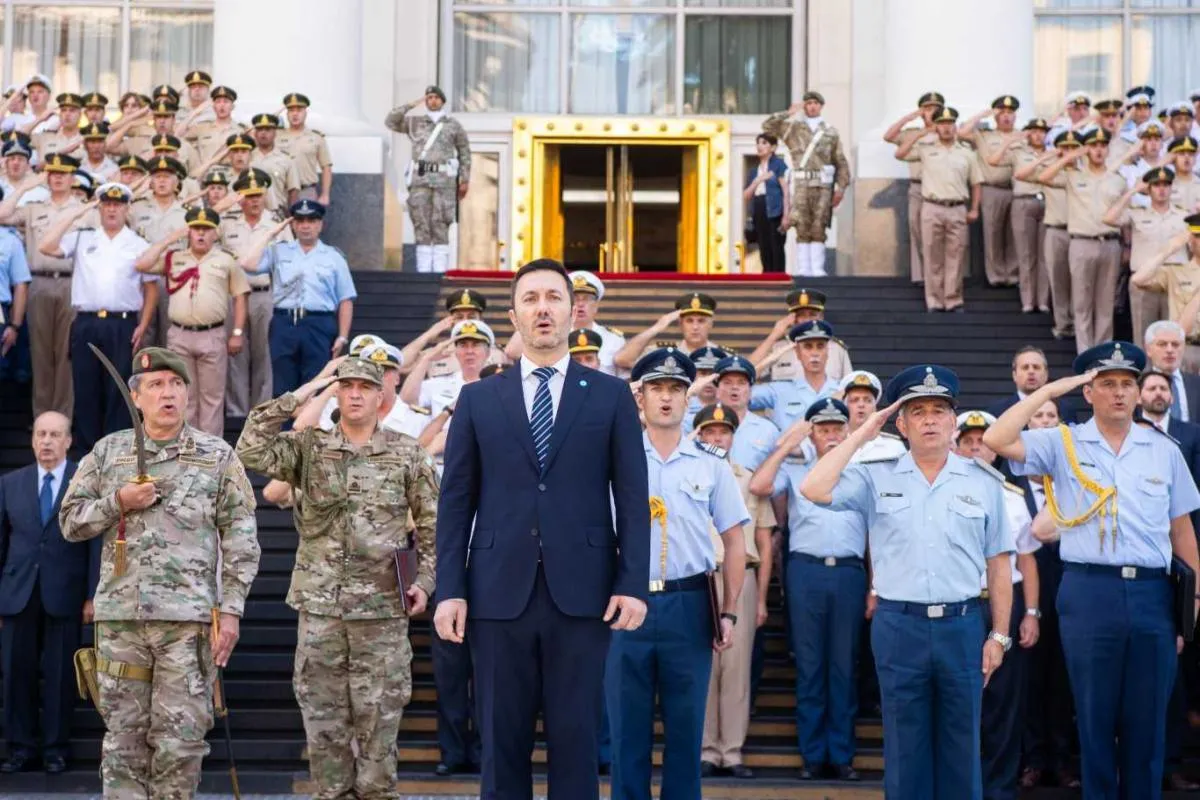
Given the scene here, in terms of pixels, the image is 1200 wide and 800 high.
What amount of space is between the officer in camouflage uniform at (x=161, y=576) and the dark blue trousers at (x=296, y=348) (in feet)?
17.3

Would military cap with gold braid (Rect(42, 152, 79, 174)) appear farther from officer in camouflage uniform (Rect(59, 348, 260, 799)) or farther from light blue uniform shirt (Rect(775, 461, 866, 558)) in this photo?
light blue uniform shirt (Rect(775, 461, 866, 558))

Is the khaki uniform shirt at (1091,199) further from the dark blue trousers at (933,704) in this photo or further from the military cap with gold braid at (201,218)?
the dark blue trousers at (933,704)

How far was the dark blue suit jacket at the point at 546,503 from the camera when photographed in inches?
236

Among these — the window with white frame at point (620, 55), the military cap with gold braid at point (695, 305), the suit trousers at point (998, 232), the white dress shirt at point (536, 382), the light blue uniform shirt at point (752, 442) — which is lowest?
the light blue uniform shirt at point (752, 442)

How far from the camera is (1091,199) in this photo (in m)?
15.2

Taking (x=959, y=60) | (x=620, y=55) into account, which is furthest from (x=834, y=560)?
(x=620, y=55)

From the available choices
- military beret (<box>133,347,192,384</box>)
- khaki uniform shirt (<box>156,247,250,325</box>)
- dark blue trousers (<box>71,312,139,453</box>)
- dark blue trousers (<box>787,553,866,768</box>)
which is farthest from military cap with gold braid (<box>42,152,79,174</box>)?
dark blue trousers (<box>787,553,866,768</box>)

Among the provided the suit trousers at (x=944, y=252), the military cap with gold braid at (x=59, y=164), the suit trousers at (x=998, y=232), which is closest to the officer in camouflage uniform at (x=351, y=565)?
the military cap with gold braid at (x=59, y=164)

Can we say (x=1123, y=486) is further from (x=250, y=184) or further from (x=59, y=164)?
(x=59, y=164)

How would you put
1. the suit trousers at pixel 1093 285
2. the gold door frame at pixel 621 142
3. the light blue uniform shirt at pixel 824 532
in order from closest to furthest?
the light blue uniform shirt at pixel 824 532 < the suit trousers at pixel 1093 285 < the gold door frame at pixel 621 142

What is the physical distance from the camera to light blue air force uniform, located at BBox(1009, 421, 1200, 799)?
8852 mm

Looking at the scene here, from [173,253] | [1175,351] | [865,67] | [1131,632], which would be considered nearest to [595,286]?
[173,253]

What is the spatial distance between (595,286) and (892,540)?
541cm

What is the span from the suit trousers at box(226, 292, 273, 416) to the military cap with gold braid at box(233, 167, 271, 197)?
733 millimetres
